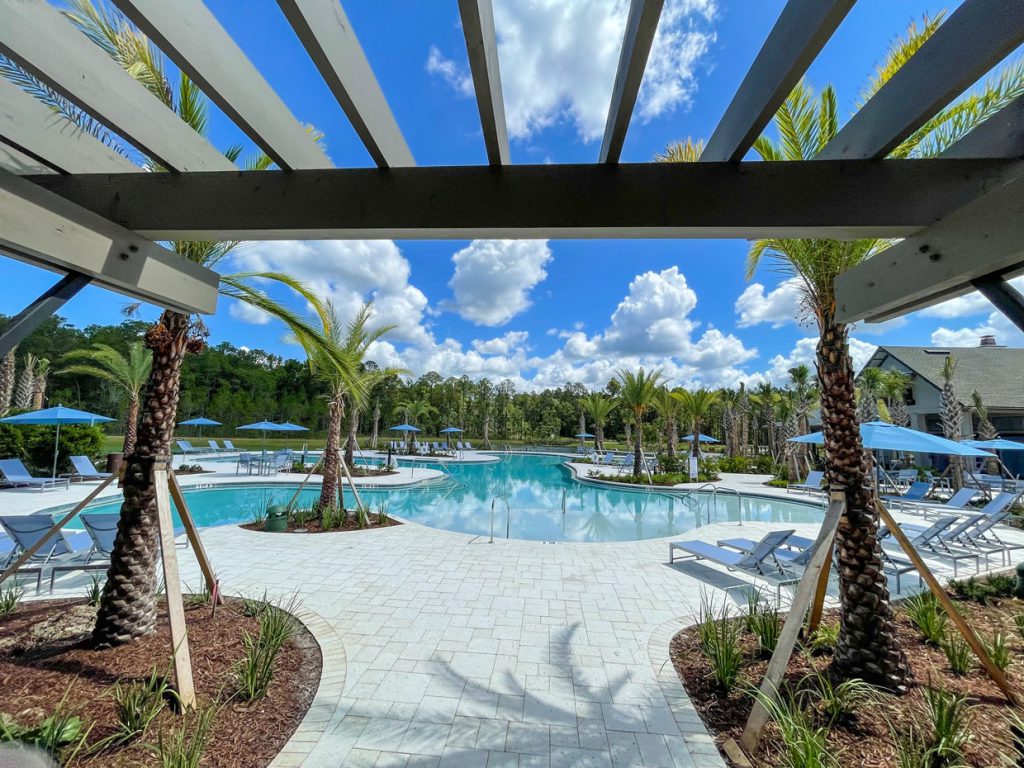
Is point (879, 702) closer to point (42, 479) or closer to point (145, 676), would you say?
point (145, 676)

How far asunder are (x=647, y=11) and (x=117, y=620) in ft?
17.6

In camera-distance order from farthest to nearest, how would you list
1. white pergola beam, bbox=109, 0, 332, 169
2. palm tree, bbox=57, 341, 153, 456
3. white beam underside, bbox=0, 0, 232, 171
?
palm tree, bbox=57, 341, 153, 456 → white beam underside, bbox=0, 0, 232, 171 → white pergola beam, bbox=109, 0, 332, 169

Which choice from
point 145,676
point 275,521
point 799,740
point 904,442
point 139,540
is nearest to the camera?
point 799,740

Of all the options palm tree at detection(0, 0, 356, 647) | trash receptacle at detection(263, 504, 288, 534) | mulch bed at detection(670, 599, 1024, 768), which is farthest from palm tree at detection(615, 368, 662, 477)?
palm tree at detection(0, 0, 356, 647)

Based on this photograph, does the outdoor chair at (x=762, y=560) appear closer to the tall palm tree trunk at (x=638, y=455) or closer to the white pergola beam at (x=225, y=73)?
the white pergola beam at (x=225, y=73)

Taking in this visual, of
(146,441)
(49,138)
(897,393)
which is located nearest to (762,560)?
(146,441)

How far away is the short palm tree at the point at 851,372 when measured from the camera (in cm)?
311

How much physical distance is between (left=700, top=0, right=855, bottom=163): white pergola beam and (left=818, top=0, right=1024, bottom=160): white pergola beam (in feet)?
1.88

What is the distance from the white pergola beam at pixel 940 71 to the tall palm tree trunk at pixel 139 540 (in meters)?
4.96

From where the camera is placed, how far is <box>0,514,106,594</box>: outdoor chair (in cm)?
536

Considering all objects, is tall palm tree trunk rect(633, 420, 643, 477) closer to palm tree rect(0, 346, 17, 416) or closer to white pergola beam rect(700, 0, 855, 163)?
white pergola beam rect(700, 0, 855, 163)

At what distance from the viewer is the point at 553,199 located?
2.05 metres

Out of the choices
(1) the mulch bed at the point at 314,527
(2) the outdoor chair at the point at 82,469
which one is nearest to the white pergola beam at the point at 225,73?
(1) the mulch bed at the point at 314,527

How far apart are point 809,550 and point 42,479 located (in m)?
18.9
